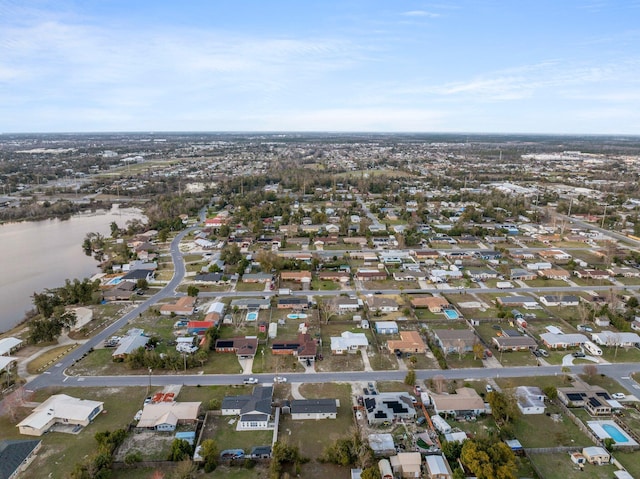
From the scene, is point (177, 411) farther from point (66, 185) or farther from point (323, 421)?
point (66, 185)

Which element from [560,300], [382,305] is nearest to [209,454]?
[382,305]

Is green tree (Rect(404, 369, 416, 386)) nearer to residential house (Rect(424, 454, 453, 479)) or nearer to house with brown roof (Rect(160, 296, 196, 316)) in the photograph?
residential house (Rect(424, 454, 453, 479))

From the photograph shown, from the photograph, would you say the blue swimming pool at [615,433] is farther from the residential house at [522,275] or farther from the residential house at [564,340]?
the residential house at [522,275]

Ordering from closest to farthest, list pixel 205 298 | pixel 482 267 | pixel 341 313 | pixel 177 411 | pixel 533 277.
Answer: pixel 177 411 < pixel 341 313 < pixel 205 298 < pixel 533 277 < pixel 482 267

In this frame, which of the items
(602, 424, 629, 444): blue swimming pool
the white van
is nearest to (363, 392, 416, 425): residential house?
(602, 424, 629, 444): blue swimming pool

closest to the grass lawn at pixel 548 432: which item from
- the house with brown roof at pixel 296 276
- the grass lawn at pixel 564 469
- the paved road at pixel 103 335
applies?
the grass lawn at pixel 564 469

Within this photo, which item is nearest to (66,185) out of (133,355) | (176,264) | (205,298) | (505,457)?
(176,264)

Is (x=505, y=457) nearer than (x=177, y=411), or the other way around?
(x=505, y=457)

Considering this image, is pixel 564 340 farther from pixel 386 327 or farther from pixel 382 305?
pixel 382 305
